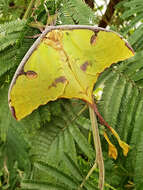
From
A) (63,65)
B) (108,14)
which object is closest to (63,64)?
(63,65)

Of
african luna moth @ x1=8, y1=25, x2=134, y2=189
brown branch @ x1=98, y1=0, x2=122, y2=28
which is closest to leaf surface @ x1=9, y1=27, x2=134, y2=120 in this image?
african luna moth @ x1=8, y1=25, x2=134, y2=189

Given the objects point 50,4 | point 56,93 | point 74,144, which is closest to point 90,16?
point 50,4

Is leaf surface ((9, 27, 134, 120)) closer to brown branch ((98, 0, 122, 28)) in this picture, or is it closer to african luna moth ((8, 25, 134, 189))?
african luna moth ((8, 25, 134, 189))

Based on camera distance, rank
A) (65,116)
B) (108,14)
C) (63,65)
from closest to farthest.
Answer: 1. (63,65)
2. (65,116)
3. (108,14)

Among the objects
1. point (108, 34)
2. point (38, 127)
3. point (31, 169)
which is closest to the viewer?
point (108, 34)

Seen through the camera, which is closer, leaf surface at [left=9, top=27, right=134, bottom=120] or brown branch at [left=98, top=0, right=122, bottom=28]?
leaf surface at [left=9, top=27, right=134, bottom=120]

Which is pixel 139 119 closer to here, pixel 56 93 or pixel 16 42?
pixel 56 93

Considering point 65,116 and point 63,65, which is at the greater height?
point 63,65

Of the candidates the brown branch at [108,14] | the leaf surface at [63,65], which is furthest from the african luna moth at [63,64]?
the brown branch at [108,14]

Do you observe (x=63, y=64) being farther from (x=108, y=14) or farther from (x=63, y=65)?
(x=108, y=14)

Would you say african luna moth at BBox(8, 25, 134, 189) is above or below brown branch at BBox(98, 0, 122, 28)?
above

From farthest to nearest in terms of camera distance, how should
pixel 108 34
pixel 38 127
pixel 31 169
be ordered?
1. pixel 31 169
2. pixel 38 127
3. pixel 108 34
